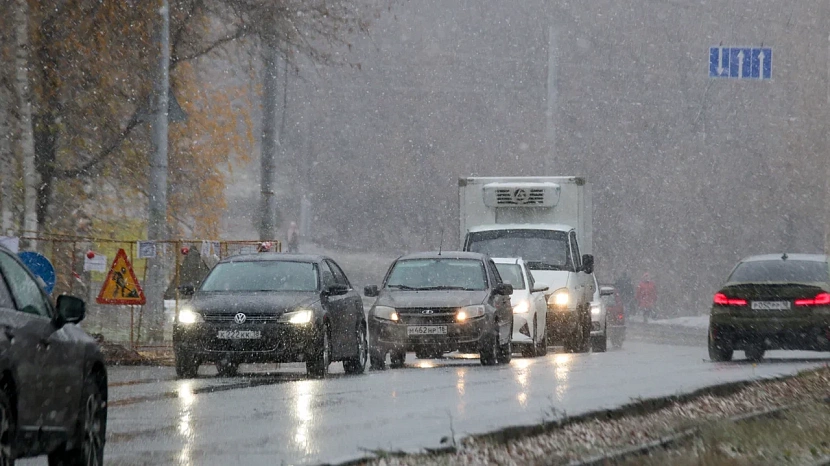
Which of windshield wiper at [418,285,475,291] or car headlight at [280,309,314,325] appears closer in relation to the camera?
car headlight at [280,309,314,325]

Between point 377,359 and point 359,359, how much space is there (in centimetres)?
118

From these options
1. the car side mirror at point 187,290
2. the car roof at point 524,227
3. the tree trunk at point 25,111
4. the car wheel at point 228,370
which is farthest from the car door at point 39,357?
the car roof at point 524,227

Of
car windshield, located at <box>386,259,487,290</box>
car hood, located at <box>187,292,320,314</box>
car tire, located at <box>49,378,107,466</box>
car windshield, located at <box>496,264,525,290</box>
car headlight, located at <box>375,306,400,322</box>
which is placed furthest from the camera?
car windshield, located at <box>496,264,525,290</box>

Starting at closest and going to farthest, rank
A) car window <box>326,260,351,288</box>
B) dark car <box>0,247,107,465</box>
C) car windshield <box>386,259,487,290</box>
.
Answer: dark car <box>0,247,107,465</box> < car window <box>326,260,351,288</box> < car windshield <box>386,259,487,290</box>

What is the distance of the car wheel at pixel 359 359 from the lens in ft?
66.2

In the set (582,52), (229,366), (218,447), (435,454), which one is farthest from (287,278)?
(582,52)

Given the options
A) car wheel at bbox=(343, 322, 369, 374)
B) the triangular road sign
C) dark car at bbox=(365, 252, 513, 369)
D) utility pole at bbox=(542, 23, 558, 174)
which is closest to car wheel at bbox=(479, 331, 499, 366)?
dark car at bbox=(365, 252, 513, 369)

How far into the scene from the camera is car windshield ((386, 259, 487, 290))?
71.9 ft

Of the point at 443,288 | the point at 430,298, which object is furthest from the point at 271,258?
the point at 443,288

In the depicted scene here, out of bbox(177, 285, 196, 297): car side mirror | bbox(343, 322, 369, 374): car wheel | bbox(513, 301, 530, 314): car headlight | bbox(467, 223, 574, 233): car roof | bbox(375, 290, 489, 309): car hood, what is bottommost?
bbox(343, 322, 369, 374): car wheel

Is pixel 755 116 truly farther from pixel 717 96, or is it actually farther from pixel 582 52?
pixel 582 52

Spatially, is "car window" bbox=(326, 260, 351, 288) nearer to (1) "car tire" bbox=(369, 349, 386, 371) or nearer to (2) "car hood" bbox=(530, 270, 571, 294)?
(1) "car tire" bbox=(369, 349, 386, 371)

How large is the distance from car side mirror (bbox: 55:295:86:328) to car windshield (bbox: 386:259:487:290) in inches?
533

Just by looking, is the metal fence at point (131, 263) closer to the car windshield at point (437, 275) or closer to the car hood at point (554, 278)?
the car windshield at point (437, 275)
